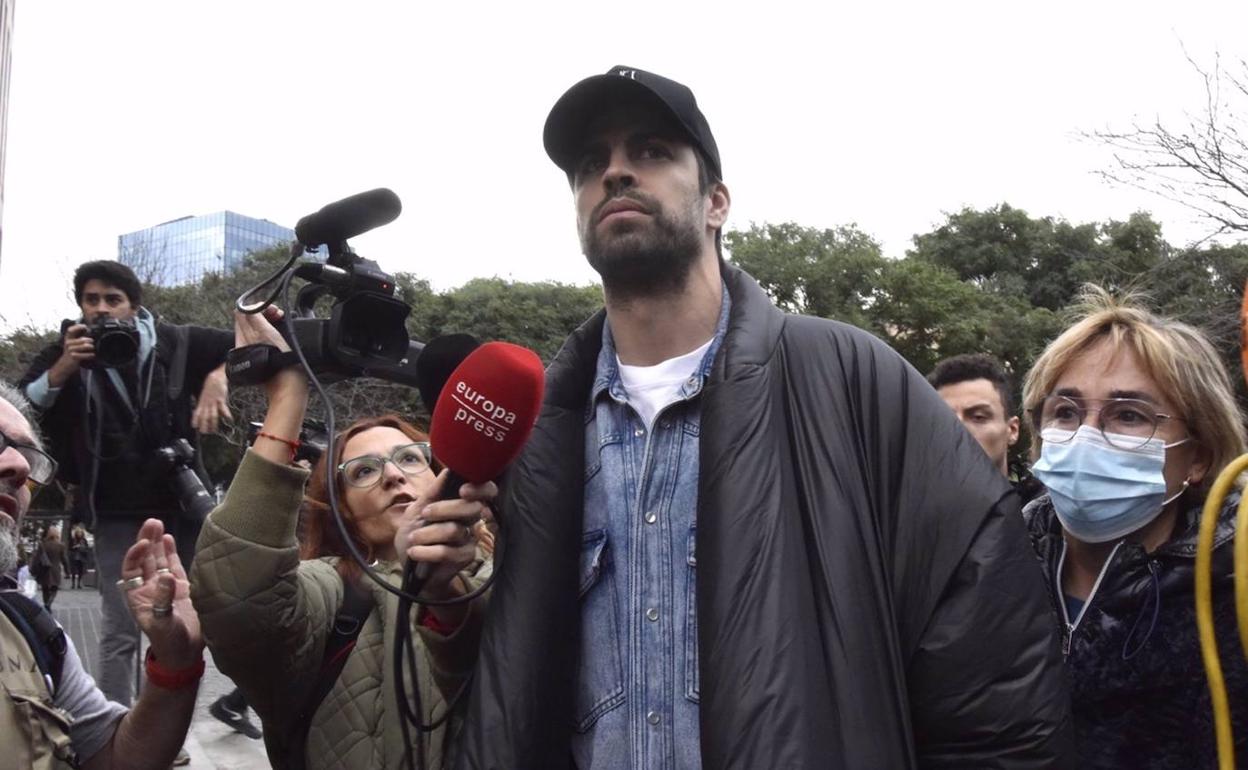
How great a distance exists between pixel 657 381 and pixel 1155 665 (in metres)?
1.16

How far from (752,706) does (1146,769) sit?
38.8 inches

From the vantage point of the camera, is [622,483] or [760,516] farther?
[622,483]

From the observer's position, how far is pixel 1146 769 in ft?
6.93

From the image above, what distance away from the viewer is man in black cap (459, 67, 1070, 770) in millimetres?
1695

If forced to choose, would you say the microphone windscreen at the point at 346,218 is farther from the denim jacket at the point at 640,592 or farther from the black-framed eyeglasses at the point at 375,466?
the black-framed eyeglasses at the point at 375,466

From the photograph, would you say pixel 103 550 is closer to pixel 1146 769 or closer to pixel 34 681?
pixel 34 681

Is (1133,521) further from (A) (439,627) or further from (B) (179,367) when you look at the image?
(B) (179,367)

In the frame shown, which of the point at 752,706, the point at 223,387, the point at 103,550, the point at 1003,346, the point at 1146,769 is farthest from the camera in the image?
the point at 1003,346

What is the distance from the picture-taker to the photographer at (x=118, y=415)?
4352 millimetres

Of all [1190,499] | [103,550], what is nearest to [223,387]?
[103,550]

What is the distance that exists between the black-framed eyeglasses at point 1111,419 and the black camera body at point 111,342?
11.6ft

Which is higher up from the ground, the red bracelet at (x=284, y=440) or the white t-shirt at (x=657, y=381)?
the white t-shirt at (x=657, y=381)

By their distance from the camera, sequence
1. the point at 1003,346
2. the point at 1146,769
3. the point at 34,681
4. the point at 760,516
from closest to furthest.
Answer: the point at 760,516 → the point at 1146,769 → the point at 34,681 → the point at 1003,346

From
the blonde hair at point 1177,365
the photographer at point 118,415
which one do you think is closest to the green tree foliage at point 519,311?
the photographer at point 118,415
